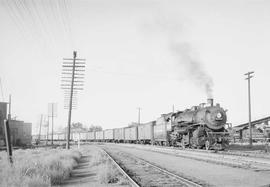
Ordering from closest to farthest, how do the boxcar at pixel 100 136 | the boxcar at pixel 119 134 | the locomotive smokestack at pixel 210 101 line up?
1. the locomotive smokestack at pixel 210 101
2. the boxcar at pixel 119 134
3. the boxcar at pixel 100 136

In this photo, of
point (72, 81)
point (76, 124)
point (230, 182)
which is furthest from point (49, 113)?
point (76, 124)

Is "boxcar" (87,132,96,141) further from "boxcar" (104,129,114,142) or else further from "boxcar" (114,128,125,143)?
"boxcar" (114,128,125,143)

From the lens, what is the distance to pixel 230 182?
10305 millimetres

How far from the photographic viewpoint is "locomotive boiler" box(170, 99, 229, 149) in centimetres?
2442

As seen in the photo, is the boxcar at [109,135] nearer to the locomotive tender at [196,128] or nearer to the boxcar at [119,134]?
the boxcar at [119,134]

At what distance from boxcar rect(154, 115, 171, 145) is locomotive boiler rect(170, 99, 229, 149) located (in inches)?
180

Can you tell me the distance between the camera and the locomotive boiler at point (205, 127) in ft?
80.1

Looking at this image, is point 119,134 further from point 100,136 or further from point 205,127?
point 205,127

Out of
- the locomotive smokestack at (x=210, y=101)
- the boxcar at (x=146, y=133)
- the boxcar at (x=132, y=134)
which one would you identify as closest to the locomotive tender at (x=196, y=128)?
the locomotive smokestack at (x=210, y=101)

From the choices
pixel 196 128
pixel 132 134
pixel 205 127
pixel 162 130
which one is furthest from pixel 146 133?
pixel 205 127

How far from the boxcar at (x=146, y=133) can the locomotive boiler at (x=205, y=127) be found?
12.7 meters

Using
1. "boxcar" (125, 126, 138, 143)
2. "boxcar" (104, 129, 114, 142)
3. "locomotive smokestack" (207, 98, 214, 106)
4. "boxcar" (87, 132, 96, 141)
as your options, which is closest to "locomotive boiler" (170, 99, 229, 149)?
"locomotive smokestack" (207, 98, 214, 106)

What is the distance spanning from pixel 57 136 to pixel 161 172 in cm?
10468

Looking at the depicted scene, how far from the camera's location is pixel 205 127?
990 inches
